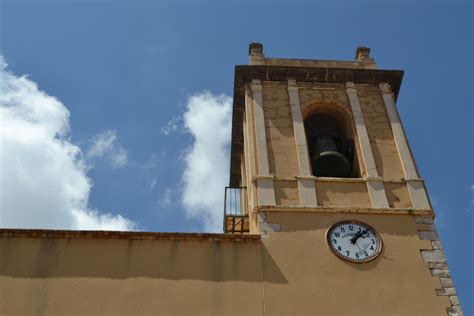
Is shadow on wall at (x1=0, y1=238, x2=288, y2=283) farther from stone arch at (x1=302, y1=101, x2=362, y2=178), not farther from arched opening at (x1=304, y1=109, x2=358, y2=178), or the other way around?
stone arch at (x1=302, y1=101, x2=362, y2=178)

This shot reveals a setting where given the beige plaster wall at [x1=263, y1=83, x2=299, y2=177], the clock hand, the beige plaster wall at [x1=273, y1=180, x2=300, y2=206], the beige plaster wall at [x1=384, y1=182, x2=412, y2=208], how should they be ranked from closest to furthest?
the clock hand, the beige plaster wall at [x1=273, y1=180, x2=300, y2=206], the beige plaster wall at [x1=384, y1=182, x2=412, y2=208], the beige plaster wall at [x1=263, y1=83, x2=299, y2=177]

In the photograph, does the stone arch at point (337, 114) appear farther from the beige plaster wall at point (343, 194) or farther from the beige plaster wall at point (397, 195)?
Result: the beige plaster wall at point (397, 195)

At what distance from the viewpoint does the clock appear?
33.3 feet

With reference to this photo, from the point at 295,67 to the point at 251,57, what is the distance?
3.78 feet

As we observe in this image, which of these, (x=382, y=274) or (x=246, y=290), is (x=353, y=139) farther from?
(x=246, y=290)

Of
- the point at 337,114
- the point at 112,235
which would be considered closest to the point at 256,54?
the point at 337,114

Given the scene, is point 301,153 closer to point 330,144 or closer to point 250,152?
point 330,144

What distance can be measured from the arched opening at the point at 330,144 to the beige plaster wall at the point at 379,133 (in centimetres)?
47

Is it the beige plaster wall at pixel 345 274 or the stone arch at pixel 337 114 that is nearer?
the beige plaster wall at pixel 345 274

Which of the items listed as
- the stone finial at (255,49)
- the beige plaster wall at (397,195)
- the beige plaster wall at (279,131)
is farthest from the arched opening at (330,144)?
the stone finial at (255,49)

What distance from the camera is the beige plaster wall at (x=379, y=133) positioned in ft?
38.6

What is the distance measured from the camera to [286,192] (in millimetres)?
11117

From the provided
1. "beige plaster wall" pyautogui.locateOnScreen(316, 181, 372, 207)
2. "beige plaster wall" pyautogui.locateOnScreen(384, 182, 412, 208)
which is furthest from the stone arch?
"beige plaster wall" pyautogui.locateOnScreen(384, 182, 412, 208)

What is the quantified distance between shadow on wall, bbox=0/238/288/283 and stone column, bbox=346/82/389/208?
2471 millimetres
